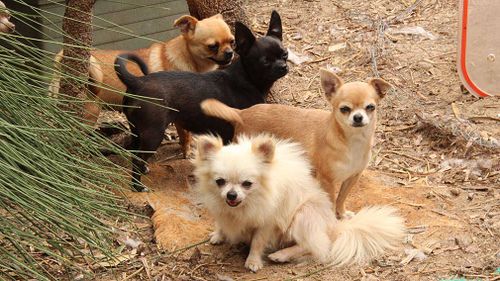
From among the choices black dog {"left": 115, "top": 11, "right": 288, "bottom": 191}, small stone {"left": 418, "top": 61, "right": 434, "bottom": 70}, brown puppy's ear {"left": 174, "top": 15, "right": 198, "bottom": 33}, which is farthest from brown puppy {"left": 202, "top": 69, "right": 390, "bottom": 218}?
small stone {"left": 418, "top": 61, "right": 434, "bottom": 70}

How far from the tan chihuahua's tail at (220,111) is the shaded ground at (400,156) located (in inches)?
21.3

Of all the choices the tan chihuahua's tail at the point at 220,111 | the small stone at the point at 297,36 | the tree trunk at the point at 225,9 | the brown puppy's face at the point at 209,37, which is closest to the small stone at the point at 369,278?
the tan chihuahua's tail at the point at 220,111

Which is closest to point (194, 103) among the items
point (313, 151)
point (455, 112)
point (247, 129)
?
point (247, 129)

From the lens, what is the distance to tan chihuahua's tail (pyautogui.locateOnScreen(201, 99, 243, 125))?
4.59 meters

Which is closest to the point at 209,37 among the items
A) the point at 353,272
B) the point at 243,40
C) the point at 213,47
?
the point at 213,47

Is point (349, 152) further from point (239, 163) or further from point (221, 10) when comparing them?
point (221, 10)

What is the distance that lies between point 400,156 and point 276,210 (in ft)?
4.69

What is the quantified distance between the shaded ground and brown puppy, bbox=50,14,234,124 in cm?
54

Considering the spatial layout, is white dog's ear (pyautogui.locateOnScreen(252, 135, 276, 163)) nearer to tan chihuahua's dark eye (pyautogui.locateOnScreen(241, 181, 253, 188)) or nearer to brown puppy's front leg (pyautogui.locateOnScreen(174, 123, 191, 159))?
tan chihuahua's dark eye (pyautogui.locateOnScreen(241, 181, 253, 188))

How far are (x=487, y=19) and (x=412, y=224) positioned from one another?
211 centimetres

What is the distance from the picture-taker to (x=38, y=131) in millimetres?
3225

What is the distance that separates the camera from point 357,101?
13.6ft

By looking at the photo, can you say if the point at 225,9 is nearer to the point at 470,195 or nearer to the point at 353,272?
the point at 470,195

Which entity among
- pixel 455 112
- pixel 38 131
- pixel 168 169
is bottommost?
pixel 168 169
